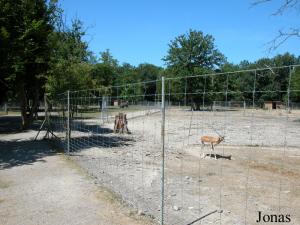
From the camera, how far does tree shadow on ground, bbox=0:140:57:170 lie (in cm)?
1448

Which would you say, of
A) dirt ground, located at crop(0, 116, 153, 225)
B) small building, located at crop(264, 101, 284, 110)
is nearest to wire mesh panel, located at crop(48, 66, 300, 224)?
small building, located at crop(264, 101, 284, 110)

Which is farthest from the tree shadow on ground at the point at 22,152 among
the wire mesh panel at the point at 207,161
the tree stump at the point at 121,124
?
the tree stump at the point at 121,124

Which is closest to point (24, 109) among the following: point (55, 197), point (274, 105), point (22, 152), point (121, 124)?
point (121, 124)

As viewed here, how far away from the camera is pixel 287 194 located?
392 inches

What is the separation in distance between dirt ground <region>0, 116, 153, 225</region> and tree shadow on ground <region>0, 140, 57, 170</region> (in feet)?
0.20

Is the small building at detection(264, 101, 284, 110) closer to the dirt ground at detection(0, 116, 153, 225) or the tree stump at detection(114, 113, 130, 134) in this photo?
the dirt ground at detection(0, 116, 153, 225)

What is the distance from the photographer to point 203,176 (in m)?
12.1

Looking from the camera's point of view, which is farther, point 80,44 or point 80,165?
point 80,44

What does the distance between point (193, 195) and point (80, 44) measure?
2325 cm

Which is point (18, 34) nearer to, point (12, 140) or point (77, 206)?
point (12, 140)

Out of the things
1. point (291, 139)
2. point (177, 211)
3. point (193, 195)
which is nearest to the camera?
point (177, 211)

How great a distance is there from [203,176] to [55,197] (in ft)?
14.2

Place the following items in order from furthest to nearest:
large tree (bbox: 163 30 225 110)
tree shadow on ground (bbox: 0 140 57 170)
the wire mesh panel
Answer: large tree (bbox: 163 30 225 110), tree shadow on ground (bbox: 0 140 57 170), the wire mesh panel

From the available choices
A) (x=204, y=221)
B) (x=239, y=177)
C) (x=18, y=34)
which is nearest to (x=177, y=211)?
(x=204, y=221)
